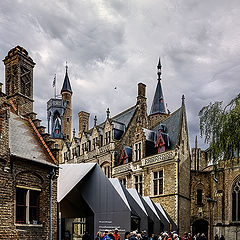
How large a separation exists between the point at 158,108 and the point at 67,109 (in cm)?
2785

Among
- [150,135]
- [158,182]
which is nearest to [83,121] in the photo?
[150,135]

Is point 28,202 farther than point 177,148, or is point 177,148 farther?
point 177,148

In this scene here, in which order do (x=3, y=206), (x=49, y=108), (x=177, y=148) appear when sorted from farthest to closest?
1. (x=49, y=108)
2. (x=177, y=148)
3. (x=3, y=206)

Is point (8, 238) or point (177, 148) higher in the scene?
point (177, 148)

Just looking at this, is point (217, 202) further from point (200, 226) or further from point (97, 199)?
point (97, 199)

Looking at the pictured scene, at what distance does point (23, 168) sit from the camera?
13.0 m

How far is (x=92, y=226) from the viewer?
51.6 feet

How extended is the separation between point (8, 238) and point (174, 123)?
18.0m

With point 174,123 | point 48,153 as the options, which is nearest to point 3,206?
point 48,153

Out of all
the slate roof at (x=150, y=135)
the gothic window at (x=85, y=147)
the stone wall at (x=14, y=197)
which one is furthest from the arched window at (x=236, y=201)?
the stone wall at (x=14, y=197)

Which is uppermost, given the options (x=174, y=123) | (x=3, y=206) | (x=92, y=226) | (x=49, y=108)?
(x=49, y=108)

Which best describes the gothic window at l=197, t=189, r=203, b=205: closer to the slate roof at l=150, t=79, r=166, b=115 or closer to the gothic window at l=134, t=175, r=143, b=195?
the gothic window at l=134, t=175, r=143, b=195

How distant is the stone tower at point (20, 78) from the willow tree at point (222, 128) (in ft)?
25.4

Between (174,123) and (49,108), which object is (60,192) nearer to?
(174,123)
